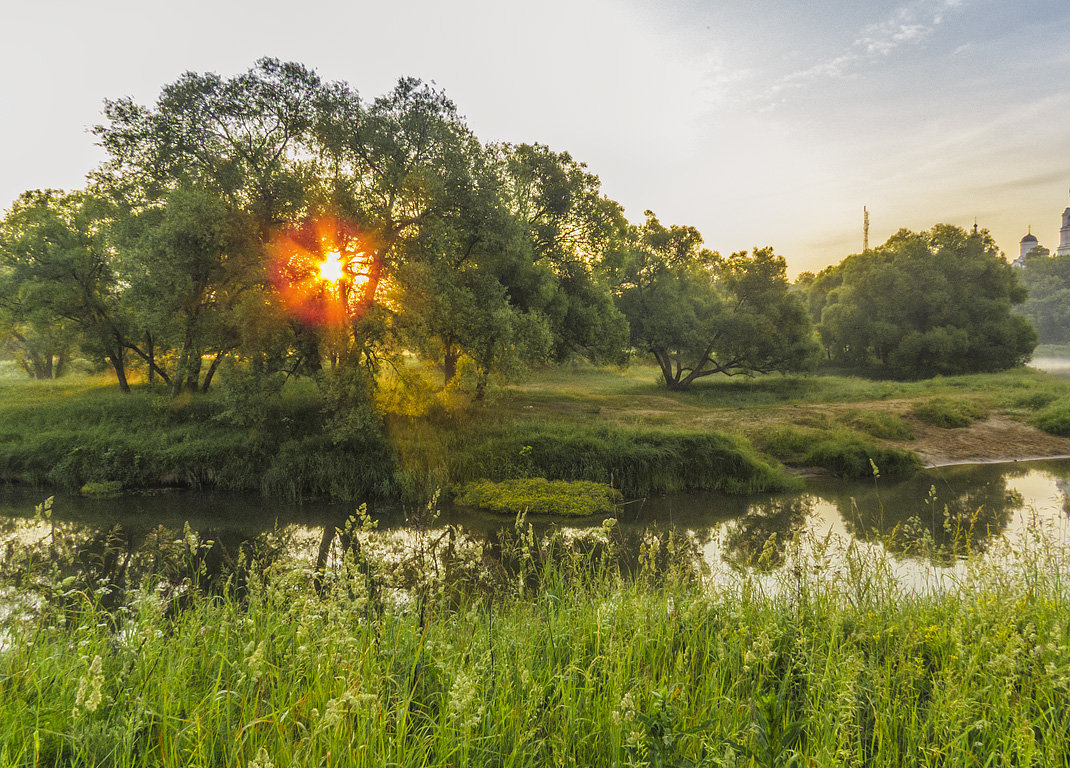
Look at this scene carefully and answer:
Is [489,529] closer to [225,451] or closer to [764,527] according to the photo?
[764,527]

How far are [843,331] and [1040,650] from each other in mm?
51091

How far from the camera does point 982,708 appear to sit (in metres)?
3.43

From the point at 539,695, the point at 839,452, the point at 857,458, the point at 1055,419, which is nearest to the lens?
the point at 539,695

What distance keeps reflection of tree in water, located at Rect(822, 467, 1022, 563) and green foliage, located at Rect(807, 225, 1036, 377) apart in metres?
28.8

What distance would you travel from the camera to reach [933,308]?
4247cm

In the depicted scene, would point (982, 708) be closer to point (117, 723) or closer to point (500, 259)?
point (117, 723)

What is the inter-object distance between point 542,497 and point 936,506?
10.1m

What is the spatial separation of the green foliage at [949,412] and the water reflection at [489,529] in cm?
572

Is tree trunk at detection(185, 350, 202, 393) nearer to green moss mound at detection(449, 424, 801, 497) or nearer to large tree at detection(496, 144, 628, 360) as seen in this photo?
green moss mound at detection(449, 424, 801, 497)

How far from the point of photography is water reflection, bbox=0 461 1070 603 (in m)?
9.19

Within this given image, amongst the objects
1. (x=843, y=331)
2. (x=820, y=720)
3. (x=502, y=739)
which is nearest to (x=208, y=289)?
(x=502, y=739)

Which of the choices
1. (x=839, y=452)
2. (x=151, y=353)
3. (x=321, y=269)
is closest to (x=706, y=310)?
(x=839, y=452)

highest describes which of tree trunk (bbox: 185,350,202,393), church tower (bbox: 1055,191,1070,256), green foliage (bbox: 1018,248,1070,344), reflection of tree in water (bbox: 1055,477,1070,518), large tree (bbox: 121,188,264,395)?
church tower (bbox: 1055,191,1070,256)

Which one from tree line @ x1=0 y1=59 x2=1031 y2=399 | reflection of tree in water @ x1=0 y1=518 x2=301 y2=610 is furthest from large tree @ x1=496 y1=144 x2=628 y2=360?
reflection of tree in water @ x1=0 y1=518 x2=301 y2=610
